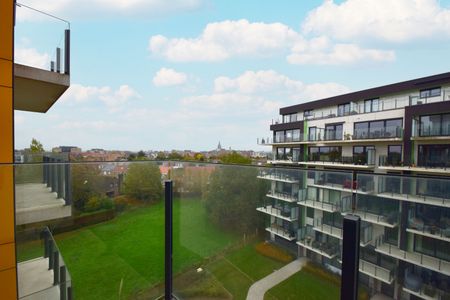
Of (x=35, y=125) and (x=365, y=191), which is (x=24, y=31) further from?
(x=365, y=191)

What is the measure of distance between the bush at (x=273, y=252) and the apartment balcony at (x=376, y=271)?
1.23 ft

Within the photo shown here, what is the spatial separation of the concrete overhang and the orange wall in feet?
2.58

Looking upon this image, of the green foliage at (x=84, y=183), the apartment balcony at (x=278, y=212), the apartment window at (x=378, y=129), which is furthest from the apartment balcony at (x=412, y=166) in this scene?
the green foliage at (x=84, y=183)

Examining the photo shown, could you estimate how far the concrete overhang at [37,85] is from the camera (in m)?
2.33

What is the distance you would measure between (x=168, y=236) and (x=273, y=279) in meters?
0.91

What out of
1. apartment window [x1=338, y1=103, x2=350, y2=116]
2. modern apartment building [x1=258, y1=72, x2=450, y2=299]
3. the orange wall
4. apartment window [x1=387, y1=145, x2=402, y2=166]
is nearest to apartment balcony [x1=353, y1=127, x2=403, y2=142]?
apartment window [x1=387, y1=145, x2=402, y2=166]

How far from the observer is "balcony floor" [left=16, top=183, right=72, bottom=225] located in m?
1.51

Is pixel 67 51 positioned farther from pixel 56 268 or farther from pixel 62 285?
pixel 62 285

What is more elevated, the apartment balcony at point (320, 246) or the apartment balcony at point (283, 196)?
the apartment balcony at point (283, 196)

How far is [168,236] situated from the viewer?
1962 mm

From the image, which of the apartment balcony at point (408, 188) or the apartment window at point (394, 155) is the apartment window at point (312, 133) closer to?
the apartment window at point (394, 155)

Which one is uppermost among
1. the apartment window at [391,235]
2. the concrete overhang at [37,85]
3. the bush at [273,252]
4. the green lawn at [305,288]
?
the concrete overhang at [37,85]

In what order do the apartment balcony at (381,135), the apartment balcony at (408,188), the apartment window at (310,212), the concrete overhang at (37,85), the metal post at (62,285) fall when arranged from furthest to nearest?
the apartment balcony at (381,135)
the concrete overhang at (37,85)
the metal post at (62,285)
the apartment window at (310,212)
the apartment balcony at (408,188)

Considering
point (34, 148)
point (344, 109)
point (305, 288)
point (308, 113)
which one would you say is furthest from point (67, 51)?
point (308, 113)
